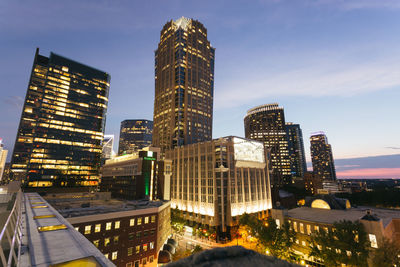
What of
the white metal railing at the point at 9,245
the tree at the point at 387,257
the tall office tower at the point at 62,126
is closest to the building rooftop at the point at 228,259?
the white metal railing at the point at 9,245

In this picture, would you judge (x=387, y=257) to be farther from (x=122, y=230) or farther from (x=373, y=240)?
(x=122, y=230)

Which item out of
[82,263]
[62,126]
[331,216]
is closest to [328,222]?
[331,216]

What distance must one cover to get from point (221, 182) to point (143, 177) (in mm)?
36537

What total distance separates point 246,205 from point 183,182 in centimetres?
3159

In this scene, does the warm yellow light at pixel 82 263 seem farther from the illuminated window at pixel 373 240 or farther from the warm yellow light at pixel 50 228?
the illuminated window at pixel 373 240

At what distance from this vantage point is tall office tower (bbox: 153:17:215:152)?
482 feet

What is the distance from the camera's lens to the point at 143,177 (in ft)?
283

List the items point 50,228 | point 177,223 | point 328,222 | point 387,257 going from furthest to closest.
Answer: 1. point 177,223
2. point 328,222
3. point 387,257
4. point 50,228

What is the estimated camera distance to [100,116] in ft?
535

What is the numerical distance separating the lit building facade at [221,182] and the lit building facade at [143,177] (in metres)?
6.90

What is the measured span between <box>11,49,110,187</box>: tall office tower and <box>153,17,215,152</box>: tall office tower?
172ft

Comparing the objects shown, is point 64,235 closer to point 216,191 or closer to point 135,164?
point 216,191


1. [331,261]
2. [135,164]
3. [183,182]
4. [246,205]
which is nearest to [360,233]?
[331,261]

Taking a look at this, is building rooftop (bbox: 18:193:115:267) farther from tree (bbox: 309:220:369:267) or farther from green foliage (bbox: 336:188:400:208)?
green foliage (bbox: 336:188:400:208)
